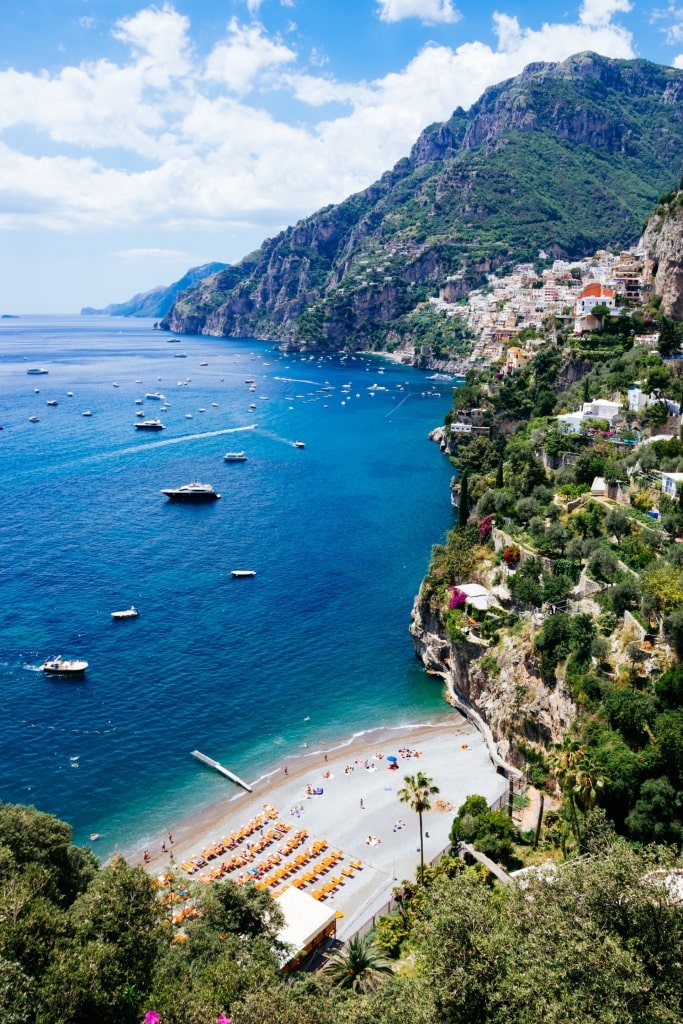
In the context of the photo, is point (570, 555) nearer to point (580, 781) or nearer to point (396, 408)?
point (580, 781)

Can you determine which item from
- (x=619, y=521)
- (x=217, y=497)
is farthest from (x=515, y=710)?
(x=217, y=497)

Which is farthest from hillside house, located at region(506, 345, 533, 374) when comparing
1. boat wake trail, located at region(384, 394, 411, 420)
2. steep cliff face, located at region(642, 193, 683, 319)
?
boat wake trail, located at region(384, 394, 411, 420)

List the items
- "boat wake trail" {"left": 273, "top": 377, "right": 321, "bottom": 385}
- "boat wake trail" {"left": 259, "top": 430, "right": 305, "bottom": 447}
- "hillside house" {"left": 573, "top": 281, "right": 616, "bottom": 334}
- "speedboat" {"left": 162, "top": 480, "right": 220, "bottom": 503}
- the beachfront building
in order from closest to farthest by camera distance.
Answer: the beachfront building < "speedboat" {"left": 162, "top": 480, "right": 220, "bottom": 503} < "hillside house" {"left": 573, "top": 281, "right": 616, "bottom": 334} < "boat wake trail" {"left": 259, "top": 430, "right": 305, "bottom": 447} < "boat wake trail" {"left": 273, "top": 377, "right": 321, "bottom": 385}

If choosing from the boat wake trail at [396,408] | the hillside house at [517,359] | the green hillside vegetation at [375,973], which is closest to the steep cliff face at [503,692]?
the green hillside vegetation at [375,973]

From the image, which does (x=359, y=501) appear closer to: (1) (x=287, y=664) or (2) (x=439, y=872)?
(1) (x=287, y=664)

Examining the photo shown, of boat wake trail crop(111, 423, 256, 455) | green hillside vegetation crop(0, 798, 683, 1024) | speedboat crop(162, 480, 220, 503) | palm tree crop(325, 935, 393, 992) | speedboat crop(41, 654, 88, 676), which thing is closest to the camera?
green hillside vegetation crop(0, 798, 683, 1024)

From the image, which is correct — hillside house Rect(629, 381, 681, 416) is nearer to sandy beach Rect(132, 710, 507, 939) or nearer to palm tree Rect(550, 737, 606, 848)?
sandy beach Rect(132, 710, 507, 939)
